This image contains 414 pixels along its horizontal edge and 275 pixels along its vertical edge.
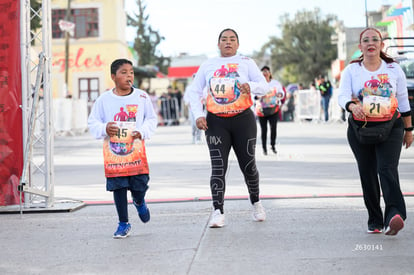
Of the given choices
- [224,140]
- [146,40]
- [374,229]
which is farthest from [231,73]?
[146,40]

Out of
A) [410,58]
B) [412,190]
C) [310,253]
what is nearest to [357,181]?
[412,190]

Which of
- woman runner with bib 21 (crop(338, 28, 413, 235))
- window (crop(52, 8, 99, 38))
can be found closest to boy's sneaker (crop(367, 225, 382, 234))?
woman runner with bib 21 (crop(338, 28, 413, 235))

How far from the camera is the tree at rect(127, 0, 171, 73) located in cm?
9469

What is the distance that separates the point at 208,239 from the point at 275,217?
131 cm

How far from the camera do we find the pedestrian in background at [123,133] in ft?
22.6

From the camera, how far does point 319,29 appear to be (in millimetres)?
97688

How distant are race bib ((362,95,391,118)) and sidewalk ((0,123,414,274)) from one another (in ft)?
3.13

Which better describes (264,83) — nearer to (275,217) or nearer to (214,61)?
(214,61)

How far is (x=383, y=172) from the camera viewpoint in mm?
6473

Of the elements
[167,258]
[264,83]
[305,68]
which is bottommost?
[167,258]

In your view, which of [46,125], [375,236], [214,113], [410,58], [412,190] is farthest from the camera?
[410,58]

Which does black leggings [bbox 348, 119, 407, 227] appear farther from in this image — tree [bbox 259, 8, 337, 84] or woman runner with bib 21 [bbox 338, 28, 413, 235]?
tree [bbox 259, 8, 337, 84]

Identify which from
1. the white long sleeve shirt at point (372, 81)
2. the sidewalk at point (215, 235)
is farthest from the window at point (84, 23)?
the white long sleeve shirt at point (372, 81)

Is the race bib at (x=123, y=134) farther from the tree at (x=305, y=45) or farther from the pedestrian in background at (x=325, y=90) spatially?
the tree at (x=305, y=45)
